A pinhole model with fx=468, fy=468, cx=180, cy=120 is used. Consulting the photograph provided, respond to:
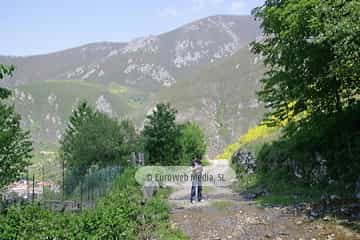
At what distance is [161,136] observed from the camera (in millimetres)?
34188

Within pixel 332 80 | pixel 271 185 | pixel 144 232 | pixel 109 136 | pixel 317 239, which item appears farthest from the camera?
pixel 109 136

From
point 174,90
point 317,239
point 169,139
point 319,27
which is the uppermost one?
point 174,90

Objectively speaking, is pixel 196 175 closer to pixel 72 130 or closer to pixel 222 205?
pixel 222 205

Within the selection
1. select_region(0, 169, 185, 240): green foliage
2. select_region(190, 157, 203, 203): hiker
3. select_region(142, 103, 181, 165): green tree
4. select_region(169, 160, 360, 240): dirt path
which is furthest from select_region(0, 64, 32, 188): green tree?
select_region(142, 103, 181, 165): green tree

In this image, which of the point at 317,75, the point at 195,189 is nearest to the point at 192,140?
the point at 195,189

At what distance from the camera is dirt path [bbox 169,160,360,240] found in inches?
484

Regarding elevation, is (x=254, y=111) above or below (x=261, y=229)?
above

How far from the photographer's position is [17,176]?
76.3 feet

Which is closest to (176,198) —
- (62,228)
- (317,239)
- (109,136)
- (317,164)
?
(317,164)

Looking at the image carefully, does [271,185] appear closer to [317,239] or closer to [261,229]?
[261,229]

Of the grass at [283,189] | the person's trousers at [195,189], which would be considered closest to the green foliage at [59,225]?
the person's trousers at [195,189]

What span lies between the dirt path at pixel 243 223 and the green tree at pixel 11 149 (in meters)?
6.29

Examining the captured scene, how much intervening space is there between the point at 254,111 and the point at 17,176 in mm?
140919

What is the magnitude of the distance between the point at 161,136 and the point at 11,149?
40.9ft
